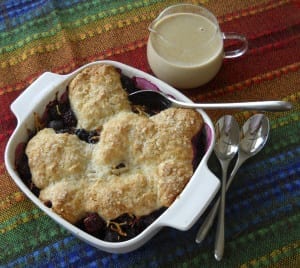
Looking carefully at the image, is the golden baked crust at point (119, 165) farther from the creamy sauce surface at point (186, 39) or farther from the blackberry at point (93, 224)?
the creamy sauce surface at point (186, 39)

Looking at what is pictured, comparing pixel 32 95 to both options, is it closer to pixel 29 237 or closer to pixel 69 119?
pixel 69 119

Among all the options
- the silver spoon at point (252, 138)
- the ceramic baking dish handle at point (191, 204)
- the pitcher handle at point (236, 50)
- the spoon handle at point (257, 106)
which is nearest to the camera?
the ceramic baking dish handle at point (191, 204)

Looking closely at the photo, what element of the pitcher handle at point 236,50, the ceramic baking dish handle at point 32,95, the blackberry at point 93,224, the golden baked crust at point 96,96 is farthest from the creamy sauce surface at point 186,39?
the blackberry at point 93,224

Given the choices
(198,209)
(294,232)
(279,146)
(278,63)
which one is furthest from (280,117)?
(198,209)

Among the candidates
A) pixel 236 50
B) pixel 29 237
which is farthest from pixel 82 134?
pixel 236 50

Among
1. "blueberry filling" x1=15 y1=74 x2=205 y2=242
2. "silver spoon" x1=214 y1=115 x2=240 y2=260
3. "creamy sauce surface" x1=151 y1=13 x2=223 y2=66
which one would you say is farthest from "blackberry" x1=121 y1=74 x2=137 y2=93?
"silver spoon" x1=214 y1=115 x2=240 y2=260
